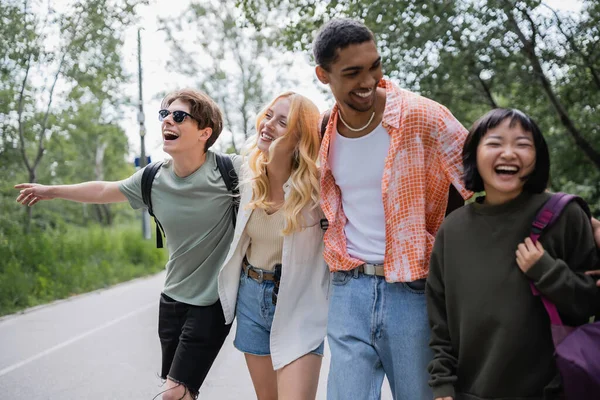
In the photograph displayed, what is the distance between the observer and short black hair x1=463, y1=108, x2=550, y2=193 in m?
2.51

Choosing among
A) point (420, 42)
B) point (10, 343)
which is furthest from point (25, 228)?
point (420, 42)

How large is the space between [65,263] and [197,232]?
11.7m

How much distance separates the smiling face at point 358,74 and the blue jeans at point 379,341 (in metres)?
0.73

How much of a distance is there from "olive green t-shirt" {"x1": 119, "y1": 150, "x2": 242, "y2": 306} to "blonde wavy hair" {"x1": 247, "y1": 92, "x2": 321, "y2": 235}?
337 millimetres

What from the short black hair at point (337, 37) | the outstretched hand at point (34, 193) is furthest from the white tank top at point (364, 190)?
the outstretched hand at point (34, 193)

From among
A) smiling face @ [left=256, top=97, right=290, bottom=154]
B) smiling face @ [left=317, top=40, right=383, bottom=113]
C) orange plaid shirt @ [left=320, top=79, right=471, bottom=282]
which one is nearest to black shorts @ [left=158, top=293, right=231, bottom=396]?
smiling face @ [left=256, top=97, right=290, bottom=154]

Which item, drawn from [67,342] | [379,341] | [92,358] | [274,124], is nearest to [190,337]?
[274,124]

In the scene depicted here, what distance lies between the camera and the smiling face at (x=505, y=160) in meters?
2.49

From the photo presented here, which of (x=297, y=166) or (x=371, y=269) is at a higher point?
(x=297, y=166)

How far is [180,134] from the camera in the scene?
4.12 metres

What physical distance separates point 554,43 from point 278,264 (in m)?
10.0

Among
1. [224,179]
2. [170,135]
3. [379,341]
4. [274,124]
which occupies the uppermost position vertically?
[274,124]

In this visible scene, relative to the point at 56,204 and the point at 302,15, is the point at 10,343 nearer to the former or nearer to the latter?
the point at 302,15

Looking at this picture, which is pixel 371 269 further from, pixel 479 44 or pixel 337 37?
pixel 479 44
